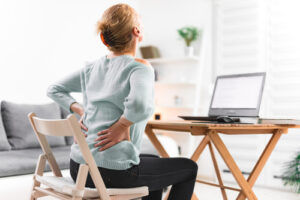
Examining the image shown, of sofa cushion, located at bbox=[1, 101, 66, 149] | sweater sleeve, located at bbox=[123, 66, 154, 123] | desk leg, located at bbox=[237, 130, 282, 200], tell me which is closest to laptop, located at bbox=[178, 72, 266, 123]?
desk leg, located at bbox=[237, 130, 282, 200]

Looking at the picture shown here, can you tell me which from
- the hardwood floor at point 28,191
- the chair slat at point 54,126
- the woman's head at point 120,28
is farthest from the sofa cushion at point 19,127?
the woman's head at point 120,28

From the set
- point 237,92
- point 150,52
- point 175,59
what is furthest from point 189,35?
point 237,92

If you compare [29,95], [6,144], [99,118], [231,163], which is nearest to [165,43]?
[29,95]

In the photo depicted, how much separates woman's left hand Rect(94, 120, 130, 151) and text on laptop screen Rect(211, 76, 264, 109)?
0.97 metres

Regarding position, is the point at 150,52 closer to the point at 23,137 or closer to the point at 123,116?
the point at 23,137

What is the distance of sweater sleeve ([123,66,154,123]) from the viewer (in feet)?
3.88

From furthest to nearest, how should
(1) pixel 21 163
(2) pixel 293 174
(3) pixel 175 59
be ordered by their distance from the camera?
(3) pixel 175 59 → (2) pixel 293 174 → (1) pixel 21 163

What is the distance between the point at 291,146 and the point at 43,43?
2845mm

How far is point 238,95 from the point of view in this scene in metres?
2.01

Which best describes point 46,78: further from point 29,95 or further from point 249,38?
point 249,38

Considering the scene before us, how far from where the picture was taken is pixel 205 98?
13.5 ft

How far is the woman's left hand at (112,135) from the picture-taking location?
1223mm

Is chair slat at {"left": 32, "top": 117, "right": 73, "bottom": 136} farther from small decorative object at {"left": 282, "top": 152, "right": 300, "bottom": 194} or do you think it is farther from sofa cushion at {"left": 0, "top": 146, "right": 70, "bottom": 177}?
small decorative object at {"left": 282, "top": 152, "right": 300, "bottom": 194}

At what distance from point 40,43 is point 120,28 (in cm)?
249
